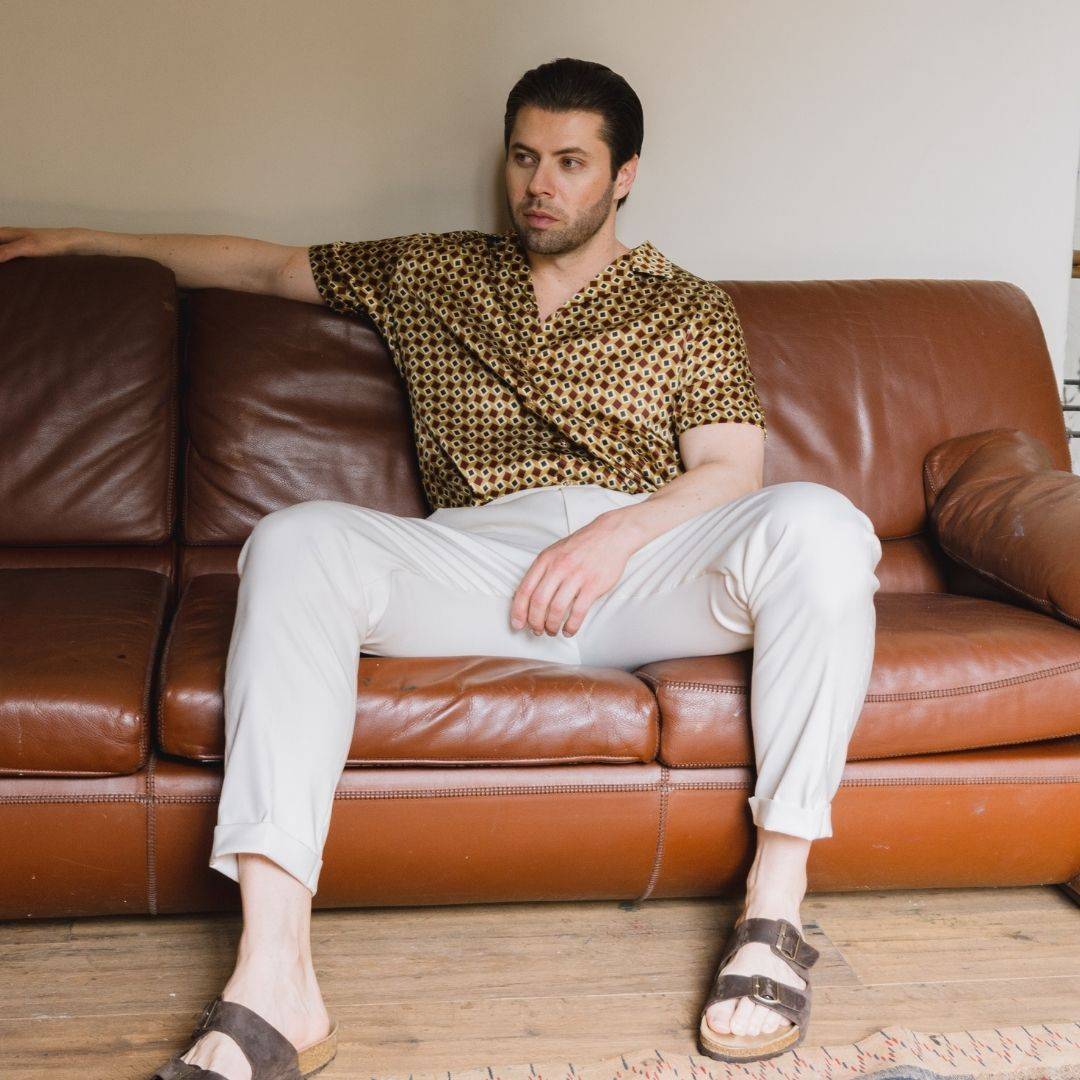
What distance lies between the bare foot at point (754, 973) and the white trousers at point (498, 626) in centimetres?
11

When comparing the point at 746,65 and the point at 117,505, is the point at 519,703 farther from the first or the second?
the point at 746,65

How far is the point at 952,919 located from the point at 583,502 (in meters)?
0.80

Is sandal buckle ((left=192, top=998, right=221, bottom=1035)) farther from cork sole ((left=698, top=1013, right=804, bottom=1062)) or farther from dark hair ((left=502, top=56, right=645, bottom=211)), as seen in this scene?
dark hair ((left=502, top=56, right=645, bottom=211))

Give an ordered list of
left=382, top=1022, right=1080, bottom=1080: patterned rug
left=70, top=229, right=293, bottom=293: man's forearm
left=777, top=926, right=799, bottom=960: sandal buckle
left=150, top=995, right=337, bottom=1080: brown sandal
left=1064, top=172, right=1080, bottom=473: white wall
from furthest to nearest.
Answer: left=1064, top=172, right=1080, bottom=473: white wall → left=70, top=229, right=293, bottom=293: man's forearm → left=777, top=926, right=799, bottom=960: sandal buckle → left=382, top=1022, right=1080, bottom=1080: patterned rug → left=150, top=995, right=337, bottom=1080: brown sandal

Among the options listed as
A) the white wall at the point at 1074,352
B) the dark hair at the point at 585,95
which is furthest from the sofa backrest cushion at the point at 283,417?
the white wall at the point at 1074,352

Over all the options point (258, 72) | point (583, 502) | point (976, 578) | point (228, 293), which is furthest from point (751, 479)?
point (258, 72)

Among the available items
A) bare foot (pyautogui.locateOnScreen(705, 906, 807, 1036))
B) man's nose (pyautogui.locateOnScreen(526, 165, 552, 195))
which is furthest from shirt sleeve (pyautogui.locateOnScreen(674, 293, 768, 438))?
bare foot (pyautogui.locateOnScreen(705, 906, 807, 1036))

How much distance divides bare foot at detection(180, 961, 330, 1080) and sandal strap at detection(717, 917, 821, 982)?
48cm

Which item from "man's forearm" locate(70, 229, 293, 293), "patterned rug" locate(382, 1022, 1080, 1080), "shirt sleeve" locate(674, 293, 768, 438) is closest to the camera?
"patterned rug" locate(382, 1022, 1080, 1080)

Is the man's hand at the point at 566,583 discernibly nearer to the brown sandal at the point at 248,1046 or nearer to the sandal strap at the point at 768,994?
the sandal strap at the point at 768,994

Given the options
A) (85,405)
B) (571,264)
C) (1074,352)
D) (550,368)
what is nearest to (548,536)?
(550,368)

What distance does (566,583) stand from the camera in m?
1.56

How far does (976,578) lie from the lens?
6.70ft

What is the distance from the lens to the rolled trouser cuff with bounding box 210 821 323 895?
124 cm
